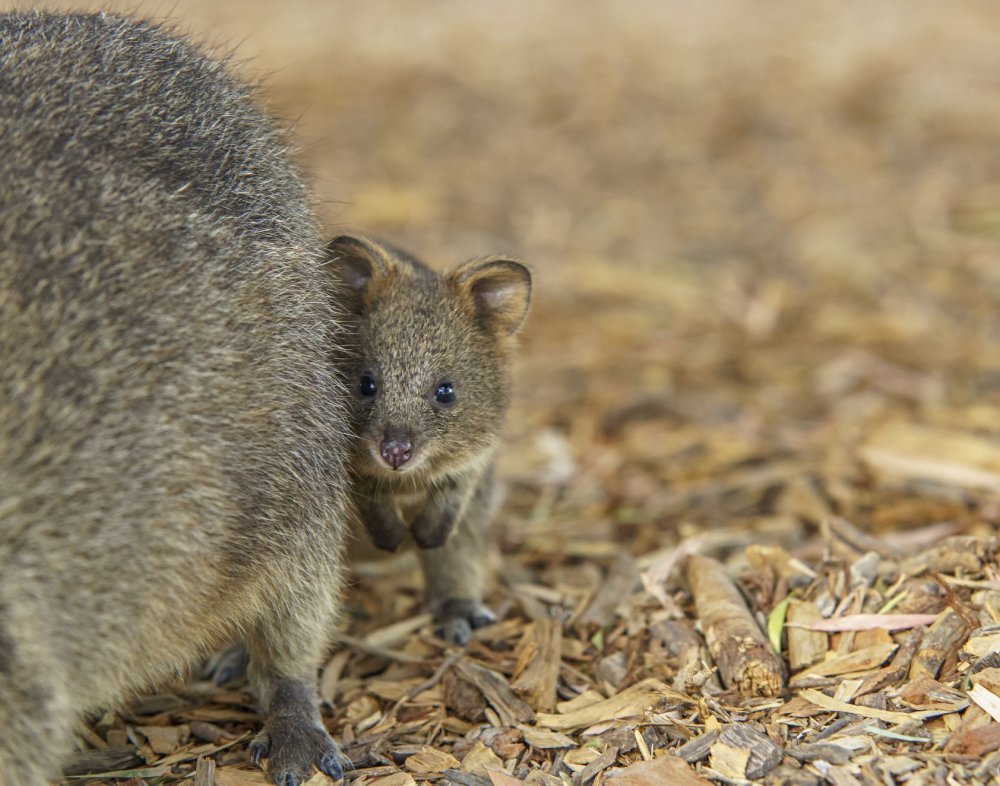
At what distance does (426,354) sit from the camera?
16.3ft

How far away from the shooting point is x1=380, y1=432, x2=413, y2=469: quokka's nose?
15.0ft

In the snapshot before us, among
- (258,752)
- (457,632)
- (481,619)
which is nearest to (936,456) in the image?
(481,619)

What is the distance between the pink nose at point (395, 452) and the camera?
458 cm

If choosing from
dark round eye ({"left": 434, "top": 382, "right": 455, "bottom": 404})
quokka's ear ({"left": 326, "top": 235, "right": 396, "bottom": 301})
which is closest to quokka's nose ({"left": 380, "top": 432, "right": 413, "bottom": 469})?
dark round eye ({"left": 434, "top": 382, "right": 455, "bottom": 404})

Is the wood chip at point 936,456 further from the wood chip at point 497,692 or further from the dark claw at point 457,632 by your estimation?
the wood chip at point 497,692

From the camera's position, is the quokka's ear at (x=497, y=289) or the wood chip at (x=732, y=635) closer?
the wood chip at (x=732, y=635)

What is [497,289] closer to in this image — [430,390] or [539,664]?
[430,390]

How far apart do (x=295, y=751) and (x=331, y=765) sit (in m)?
0.14

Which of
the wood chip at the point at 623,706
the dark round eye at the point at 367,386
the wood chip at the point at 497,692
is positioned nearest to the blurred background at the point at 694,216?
the dark round eye at the point at 367,386

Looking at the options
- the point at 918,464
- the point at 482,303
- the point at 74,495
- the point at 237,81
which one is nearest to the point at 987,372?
the point at 918,464

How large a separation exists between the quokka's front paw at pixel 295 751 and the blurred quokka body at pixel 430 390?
2.85 feet

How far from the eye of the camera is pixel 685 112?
12.0 m

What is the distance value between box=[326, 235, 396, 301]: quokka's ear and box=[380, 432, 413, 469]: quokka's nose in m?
0.74

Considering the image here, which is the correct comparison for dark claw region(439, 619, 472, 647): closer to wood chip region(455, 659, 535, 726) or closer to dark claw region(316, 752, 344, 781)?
wood chip region(455, 659, 535, 726)
